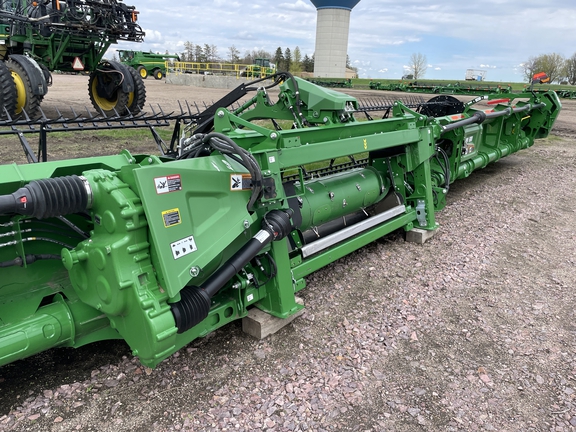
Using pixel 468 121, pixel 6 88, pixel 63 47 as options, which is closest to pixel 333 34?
pixel 63 47

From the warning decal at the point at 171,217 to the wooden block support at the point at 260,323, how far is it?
105cm

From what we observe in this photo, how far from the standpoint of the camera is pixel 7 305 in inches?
90.9

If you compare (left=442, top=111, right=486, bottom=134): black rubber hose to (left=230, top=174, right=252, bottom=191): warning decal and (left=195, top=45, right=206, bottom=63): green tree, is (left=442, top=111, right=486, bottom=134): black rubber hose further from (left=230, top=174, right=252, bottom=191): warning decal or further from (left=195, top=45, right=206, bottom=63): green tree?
(left=195, top=45, right=206, bottom=63): green tree

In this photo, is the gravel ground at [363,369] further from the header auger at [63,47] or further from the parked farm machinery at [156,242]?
the header auger at [63,47]

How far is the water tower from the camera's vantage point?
2281 inches

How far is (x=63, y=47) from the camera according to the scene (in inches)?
378

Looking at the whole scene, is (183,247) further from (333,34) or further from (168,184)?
(333,34)

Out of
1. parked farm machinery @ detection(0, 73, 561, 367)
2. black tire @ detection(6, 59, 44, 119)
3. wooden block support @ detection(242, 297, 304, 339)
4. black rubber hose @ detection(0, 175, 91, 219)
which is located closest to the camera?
black rubber hose @ detection(0, 175, 91, 219)

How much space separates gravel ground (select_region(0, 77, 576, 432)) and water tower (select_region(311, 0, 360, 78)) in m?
A: 57.0

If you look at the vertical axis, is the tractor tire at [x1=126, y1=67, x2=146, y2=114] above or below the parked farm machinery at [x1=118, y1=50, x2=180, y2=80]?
below

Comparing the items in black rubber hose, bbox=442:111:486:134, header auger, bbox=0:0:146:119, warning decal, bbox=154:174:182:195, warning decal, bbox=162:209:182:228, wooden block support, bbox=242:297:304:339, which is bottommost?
wooden block support, bbox=242:297:304:339

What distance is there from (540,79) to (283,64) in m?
62.7

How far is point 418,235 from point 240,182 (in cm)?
274

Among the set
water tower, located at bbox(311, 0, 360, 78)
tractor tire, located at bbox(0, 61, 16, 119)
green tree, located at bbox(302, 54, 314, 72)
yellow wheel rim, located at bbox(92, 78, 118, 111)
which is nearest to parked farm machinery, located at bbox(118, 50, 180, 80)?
yellow wheel rim, located at bbox(92, 78, 118, 111)
